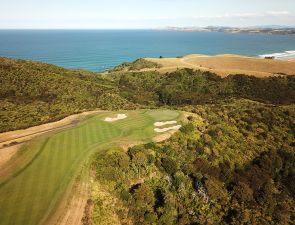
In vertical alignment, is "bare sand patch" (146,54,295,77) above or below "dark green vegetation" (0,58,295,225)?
below

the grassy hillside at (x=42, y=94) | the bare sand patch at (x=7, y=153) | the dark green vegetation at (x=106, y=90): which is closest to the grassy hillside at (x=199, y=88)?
the dark green vegetation at (x=106, y=90)

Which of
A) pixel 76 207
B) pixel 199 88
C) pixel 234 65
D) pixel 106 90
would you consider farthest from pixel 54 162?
pixel 234 65

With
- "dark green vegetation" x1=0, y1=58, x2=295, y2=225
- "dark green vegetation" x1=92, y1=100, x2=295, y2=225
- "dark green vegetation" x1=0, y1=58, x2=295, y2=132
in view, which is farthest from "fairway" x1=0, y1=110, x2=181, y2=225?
"dark green vegetation" x1=0, y1=58, x2=295, y2=132

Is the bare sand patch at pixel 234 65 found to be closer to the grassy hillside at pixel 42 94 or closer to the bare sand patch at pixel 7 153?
the grassy hillside at pixel 42 94

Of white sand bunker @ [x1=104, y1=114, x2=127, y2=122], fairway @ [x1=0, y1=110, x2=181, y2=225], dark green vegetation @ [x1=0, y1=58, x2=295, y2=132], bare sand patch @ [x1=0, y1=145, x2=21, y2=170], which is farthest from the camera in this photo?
dark green vegetation @ [x1=0, y1=58, x2=295, y2=132]

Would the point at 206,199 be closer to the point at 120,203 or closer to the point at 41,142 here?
the point at 120,203

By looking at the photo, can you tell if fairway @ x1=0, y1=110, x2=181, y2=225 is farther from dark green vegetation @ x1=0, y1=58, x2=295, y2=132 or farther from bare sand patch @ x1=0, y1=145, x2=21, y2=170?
dark green vegetation @ x1=0, y1=58, x2=295, y2=132

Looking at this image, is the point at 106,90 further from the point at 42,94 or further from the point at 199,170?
the point at 199,170

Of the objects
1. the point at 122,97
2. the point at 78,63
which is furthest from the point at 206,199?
the point at 78,63
